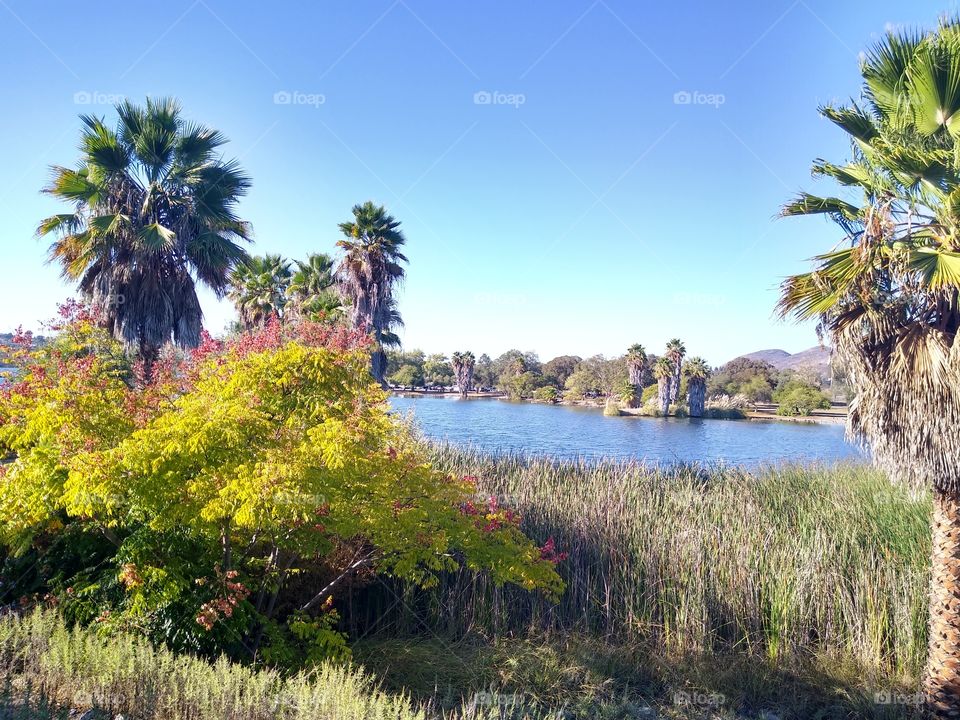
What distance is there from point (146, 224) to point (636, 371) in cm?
5698

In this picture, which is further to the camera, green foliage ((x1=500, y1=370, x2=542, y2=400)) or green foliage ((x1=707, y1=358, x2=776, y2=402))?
green foliage ((x1=500, y1=370, x2=542, y2=400))

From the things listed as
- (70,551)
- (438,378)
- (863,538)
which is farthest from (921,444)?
(438,378)

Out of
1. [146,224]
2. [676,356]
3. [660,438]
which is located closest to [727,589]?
[146,224]

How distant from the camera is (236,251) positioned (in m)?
15.0

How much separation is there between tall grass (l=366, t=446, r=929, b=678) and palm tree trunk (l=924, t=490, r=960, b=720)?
492 millimetres

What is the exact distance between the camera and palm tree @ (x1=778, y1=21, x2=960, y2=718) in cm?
552

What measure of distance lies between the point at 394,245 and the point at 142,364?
16318 millimetres

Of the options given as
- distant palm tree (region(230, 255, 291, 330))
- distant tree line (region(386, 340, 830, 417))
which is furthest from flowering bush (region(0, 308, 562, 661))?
distant tree line (region(386, 340, 830, 417))

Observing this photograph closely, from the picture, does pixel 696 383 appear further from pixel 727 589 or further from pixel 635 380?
pixel 727 589

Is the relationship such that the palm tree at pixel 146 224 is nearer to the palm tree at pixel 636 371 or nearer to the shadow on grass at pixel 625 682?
the shadow on grass at pixel 625 682

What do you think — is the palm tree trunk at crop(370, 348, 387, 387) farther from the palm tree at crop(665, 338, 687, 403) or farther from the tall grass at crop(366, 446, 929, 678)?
the palm tree at crop(665, 338, 687, 403)

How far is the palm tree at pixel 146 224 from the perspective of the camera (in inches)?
528

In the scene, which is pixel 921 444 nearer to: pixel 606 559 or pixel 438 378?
pixel 606 559

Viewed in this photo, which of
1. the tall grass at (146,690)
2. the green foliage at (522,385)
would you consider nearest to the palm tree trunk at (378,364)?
the tall grass at (146,690)
